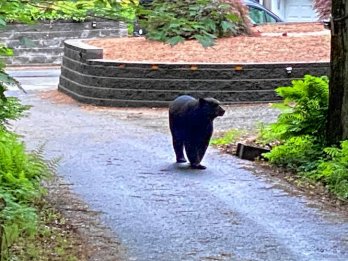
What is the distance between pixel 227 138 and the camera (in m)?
13.4

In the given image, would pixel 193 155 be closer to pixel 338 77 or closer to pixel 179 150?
pixel 179 150

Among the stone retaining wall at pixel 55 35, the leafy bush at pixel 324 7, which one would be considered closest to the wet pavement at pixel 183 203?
the leafy bush at pixel 324 7

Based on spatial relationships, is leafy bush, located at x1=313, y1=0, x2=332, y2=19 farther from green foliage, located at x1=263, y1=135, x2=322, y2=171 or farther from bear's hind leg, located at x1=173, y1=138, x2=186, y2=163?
bear's hind leg, located at x1=173, y1=138, x2=186, y2=163

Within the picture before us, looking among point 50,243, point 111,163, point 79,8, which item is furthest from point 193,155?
point 79,8

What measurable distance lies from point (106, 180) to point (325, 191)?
2.37 meters

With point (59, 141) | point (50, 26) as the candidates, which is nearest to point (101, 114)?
point (59, 141)

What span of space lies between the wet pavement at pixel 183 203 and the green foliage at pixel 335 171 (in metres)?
0.38

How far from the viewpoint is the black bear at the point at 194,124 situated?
10.7 meters

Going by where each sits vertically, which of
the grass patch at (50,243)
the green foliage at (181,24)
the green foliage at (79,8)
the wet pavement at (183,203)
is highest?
the green foliage at (79,8)

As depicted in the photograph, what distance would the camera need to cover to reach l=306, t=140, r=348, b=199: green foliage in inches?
385

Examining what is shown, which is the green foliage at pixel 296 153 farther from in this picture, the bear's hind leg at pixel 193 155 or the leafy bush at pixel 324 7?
the leafy bush at pixel 324 7

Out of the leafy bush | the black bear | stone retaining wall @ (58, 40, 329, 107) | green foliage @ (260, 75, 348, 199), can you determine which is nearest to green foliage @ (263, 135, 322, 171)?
green foliage @ (260, 75, 348, 199)

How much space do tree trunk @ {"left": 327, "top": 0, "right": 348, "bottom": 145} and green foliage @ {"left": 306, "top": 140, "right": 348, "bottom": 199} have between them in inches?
12.8

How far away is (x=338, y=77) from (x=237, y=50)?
8462mm
